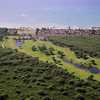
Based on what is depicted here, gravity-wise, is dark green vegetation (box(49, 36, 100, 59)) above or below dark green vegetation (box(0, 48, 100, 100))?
below

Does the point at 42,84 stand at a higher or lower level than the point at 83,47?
higher

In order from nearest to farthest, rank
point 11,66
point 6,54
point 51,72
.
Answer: point 51,72 < point 11,66 < point 6,54

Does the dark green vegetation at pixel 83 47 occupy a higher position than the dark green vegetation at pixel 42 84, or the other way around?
the dark green vegetation at pixel 42 84

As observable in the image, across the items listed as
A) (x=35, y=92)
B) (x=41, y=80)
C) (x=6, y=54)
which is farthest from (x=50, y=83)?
(x=6, y=54)

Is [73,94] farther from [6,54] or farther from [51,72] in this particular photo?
[6,54]

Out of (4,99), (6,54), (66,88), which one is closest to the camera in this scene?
(4,99)

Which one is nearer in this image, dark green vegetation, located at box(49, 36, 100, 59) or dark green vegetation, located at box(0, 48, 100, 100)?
dark green vegetation, located at box(0, 48, 100, 100)

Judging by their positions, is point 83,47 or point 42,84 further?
point 83,47

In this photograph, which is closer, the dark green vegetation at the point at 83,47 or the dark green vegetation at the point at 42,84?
the dark green vegetation at the point at 42,84
